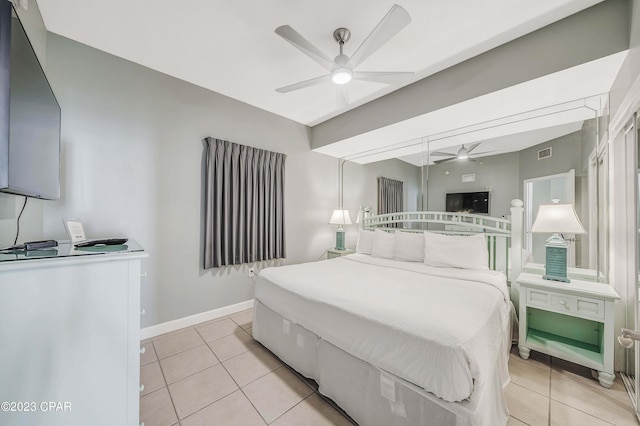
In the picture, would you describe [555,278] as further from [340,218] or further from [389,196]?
[340,218]

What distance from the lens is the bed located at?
→ 1.14 m

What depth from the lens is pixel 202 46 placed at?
2.19 metres

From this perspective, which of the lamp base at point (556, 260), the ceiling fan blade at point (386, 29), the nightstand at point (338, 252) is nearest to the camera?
the ceiling fan blade at point (386, 29)

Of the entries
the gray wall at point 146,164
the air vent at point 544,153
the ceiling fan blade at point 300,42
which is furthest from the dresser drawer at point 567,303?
the gray wall at point 146,164

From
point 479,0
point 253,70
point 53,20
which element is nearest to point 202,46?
point 253,70

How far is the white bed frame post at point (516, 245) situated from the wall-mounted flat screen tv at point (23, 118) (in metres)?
3.56

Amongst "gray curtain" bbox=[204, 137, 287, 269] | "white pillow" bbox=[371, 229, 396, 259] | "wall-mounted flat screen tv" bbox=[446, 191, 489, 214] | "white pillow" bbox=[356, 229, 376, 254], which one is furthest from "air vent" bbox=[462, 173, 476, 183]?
"gray curtain" bbox=[204, 137, 287, 269]

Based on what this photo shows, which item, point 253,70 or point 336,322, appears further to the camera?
point 253,70

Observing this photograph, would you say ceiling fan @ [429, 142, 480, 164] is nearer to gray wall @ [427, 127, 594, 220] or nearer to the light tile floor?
gray wall @ [427, 127, 594, 220]

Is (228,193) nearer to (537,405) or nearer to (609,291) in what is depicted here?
(537,405)

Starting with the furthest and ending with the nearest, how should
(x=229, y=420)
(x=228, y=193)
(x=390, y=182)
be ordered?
(x=390, y=182)
(x=228, y=193)
(x=229, y=420)

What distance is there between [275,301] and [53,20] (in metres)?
2.98

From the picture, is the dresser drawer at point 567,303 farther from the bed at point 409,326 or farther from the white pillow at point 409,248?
the white pillow at point 409,248

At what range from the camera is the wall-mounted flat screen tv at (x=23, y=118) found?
830 mm
